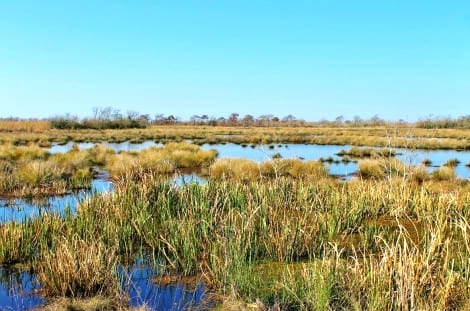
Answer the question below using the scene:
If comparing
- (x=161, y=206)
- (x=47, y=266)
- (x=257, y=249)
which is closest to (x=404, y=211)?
(x=257, y=249)

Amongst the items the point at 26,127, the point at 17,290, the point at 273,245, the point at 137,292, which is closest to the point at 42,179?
the point at 17,290

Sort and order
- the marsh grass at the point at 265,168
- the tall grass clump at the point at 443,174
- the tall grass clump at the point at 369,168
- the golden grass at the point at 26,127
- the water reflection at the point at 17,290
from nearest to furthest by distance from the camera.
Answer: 1. the water reflection at the point at 17,290
2. the marsh grass at the point at 265,168
3. the tall grass clump at the point at 443,174
4. the tall grass clump at the point at 369,168
5. the golden grass at the point at 26,127

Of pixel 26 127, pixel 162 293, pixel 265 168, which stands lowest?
pixel 162 293

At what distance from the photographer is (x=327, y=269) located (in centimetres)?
432

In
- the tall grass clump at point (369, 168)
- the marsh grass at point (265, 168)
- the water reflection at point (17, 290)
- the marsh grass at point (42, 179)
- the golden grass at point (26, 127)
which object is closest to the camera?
the water reflection at point (17, 290)

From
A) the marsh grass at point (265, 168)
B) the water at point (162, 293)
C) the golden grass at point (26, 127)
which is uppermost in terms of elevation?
the golden grass at point (26, 127)

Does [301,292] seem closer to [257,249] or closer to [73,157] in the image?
[257,249]

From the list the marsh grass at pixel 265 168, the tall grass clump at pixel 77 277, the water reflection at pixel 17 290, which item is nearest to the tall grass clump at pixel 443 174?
the marsh grass at pixel 265 168

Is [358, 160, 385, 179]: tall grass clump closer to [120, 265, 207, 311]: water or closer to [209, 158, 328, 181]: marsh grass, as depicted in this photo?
[209, 158, 328, 181]: marsh grass

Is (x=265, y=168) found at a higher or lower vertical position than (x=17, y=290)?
higher

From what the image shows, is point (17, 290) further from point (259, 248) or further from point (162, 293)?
point (259, 248)

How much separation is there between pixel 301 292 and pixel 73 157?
51.2 feet

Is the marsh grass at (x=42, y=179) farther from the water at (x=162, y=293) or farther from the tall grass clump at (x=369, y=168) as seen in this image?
the tall grass clump at (x=369, y=168)

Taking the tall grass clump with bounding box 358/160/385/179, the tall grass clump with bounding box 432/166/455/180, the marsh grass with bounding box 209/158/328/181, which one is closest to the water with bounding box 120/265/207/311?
the marsh grass with bounding box 209/158/328/181
